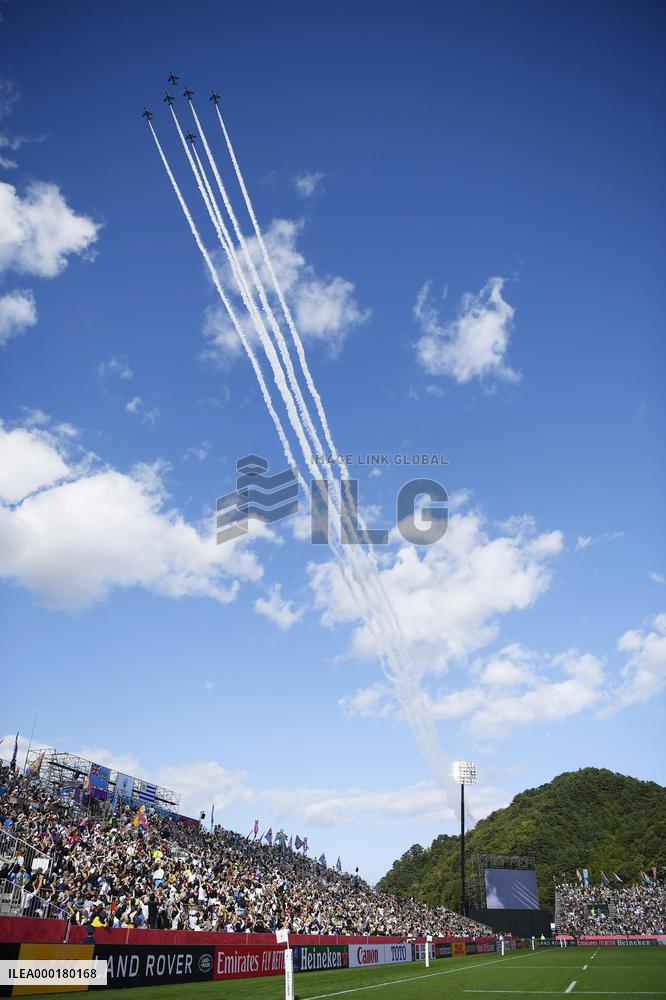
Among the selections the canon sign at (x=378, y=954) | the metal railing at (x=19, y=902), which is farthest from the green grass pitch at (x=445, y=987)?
the canon sign at (x=378, y=954)

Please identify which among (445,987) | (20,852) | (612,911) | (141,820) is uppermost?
(141,820)

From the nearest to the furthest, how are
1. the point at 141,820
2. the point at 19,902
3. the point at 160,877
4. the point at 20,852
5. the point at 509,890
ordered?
the point at 19,902 < the point at 20,852 < the point at 160,877 < the point at 141,820 < the point at 509,890

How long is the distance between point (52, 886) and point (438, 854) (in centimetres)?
19823

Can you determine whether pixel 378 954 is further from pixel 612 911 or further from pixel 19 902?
pixel 612 911

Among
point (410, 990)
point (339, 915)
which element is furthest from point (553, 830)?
point (410, 990)

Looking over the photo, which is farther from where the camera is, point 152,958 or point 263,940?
point 263,940

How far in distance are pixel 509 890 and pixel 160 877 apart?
58.4m

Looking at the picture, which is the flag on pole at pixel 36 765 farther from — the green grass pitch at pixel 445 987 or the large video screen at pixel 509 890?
the large video screen at pixel 509 890

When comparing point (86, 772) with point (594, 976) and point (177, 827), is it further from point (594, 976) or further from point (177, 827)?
point (594, 976)

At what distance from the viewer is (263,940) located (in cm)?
3306

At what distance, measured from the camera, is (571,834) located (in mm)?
168000

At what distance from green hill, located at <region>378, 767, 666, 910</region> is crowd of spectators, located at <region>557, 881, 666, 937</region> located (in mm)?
45379

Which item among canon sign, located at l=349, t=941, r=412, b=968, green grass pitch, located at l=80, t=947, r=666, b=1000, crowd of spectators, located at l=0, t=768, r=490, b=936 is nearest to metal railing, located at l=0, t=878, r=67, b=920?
crowd of spectators, located at l=0, t=768, r=490, b=936

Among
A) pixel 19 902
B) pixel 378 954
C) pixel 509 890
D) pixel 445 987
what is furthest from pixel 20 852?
pixel 509 890
